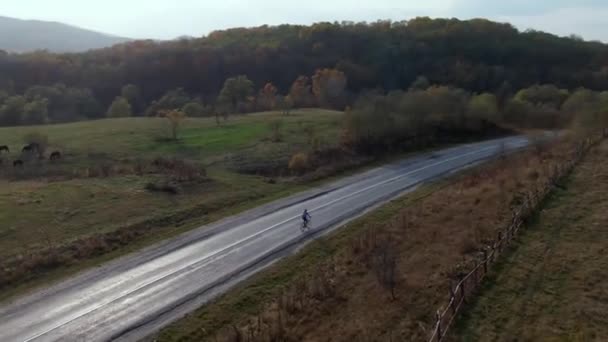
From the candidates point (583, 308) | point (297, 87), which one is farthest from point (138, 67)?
point (583, 308)

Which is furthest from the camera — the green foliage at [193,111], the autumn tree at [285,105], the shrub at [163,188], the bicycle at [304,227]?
the green foliage at [193,111]

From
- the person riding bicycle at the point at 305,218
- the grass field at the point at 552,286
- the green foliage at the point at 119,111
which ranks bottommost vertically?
the green foliage at the point at 119,111

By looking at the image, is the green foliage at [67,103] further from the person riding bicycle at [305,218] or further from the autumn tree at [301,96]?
the person riding bicycle at [305,218]

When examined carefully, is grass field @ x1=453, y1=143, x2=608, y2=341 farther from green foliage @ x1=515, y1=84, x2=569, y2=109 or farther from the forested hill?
the forested hill

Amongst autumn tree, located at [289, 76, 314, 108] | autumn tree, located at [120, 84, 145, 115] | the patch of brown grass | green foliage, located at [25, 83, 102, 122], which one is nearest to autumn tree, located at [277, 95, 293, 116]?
autumn tree, located at [289, 76, 314, 108]

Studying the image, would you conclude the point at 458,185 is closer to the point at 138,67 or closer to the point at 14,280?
the point at 14,280

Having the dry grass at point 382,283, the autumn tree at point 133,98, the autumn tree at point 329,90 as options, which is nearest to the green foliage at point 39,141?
the dry grass at point 382,283
